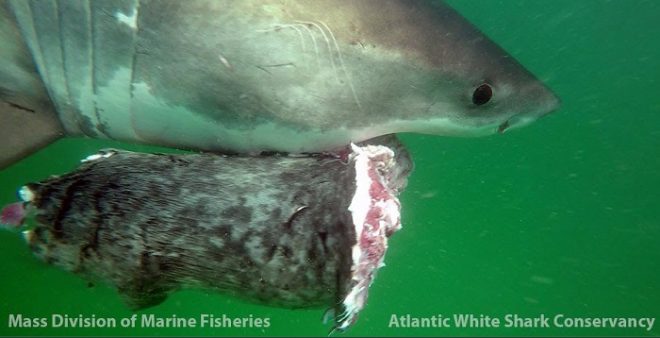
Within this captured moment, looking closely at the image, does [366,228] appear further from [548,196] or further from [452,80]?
[548,196]

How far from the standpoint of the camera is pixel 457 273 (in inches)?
1037

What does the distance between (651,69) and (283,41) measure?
98.4 feet

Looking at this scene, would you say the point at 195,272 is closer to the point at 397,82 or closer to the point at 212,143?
the point at 212,143

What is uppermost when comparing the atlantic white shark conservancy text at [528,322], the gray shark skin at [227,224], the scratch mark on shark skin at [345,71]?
the atlantic white shark conservancy text at [528,322]

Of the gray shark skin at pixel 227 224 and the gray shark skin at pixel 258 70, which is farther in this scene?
the gray shark skin at pixel 258 70

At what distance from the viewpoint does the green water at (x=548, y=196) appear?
864 inches

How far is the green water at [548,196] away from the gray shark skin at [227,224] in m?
16.3

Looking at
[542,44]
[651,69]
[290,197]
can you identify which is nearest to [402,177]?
[290,197]

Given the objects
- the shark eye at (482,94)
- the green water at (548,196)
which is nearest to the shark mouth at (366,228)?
the shark eye at (482,94)

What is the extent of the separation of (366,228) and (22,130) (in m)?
2.38

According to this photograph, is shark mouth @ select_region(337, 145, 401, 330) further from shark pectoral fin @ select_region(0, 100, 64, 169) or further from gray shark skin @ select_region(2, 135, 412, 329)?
shark pectoral fin @ select_region(0, 100, 64, 169)

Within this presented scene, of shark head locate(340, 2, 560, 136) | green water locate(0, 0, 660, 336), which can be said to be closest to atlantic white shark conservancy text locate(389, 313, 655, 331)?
green water locate(0, 0, 660, 336)

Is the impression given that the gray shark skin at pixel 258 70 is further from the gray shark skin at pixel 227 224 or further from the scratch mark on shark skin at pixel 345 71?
the gray shark skin at pixel 227 224

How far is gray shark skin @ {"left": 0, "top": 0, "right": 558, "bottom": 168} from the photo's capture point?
2.76 meters
